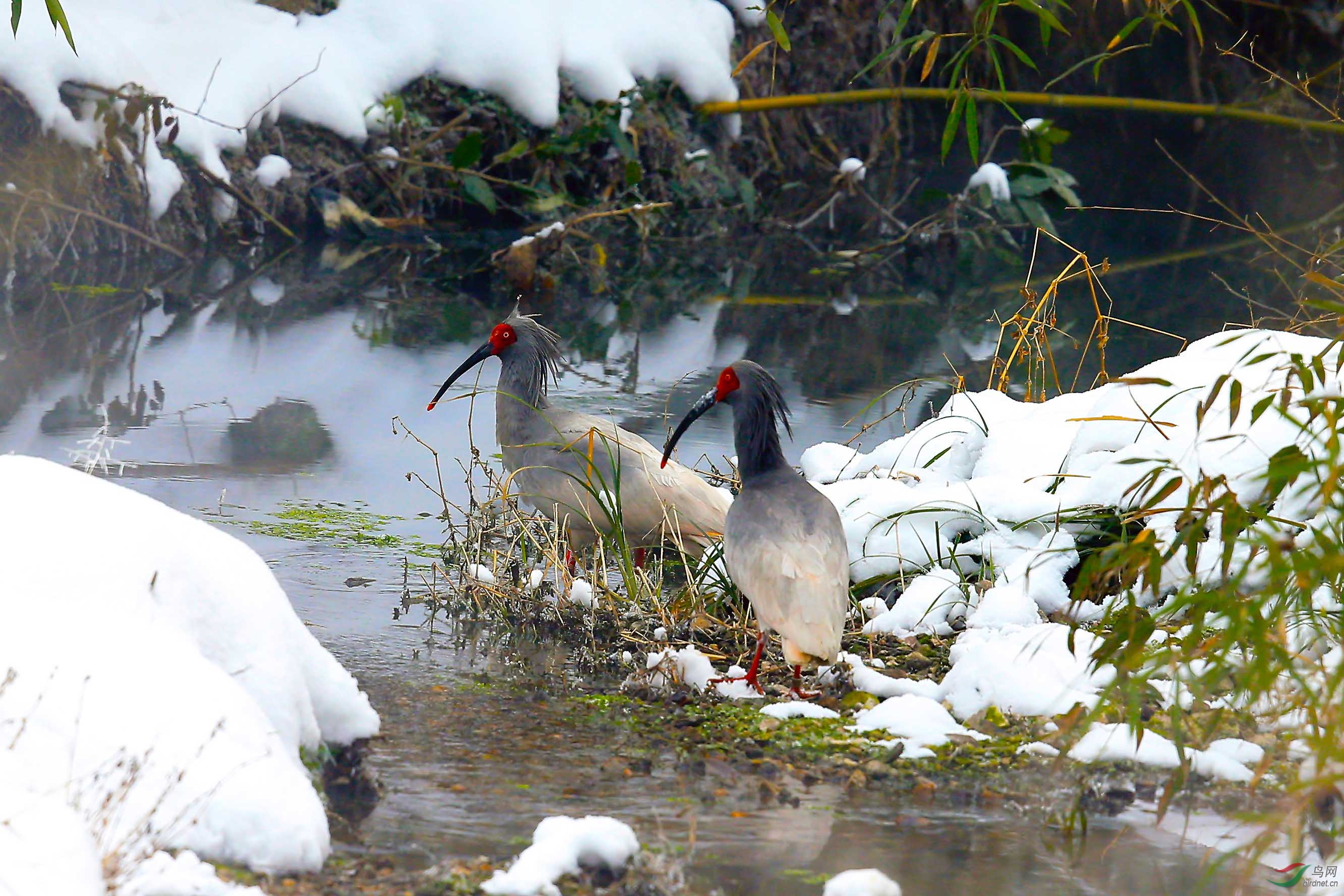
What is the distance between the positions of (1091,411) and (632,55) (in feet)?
29.7

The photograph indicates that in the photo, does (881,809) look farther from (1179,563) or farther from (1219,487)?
(1219,487)

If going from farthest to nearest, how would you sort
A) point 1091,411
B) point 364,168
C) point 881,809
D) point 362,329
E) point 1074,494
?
point 364,168 → point 362,329 → point 1091,411 → point 1074,494 → point 881,809

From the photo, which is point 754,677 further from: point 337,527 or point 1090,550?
point 337,527

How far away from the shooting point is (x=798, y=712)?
3.80 metres

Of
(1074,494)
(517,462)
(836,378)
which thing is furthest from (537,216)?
(1074,494)

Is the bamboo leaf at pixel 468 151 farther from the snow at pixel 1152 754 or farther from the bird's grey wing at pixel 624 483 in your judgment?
the snow at pixel 1152 754

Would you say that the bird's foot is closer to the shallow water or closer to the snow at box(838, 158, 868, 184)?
the shallow water

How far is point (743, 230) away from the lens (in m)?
14.1

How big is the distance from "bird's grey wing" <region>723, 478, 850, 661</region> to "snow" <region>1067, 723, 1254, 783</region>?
→ 0.71 m

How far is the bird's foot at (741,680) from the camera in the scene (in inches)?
157

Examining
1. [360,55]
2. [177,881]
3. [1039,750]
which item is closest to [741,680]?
[1039,750]

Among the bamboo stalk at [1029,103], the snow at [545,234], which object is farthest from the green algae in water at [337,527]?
the snow at [545,234]

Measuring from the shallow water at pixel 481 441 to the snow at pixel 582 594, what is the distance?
0.83 ft

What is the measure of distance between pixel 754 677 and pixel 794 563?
34cm
